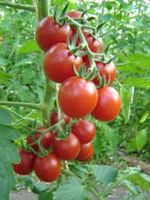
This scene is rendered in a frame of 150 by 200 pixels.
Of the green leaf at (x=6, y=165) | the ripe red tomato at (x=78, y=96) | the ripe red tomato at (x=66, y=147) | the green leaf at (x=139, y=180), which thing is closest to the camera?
the ripe red tomato at (x=78, y=96)

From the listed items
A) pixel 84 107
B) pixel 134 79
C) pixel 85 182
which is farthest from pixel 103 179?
pixel 84 107

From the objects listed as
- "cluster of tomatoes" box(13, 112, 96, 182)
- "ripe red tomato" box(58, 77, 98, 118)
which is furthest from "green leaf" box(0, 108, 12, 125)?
"ripe red tomato" box(58, 77, 98, 118)

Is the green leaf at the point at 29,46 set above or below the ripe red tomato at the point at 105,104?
above

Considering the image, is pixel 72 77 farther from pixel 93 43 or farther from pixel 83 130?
pixel 83 130

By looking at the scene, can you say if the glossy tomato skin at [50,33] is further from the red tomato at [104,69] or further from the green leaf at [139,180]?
the green leaf at [139,180]

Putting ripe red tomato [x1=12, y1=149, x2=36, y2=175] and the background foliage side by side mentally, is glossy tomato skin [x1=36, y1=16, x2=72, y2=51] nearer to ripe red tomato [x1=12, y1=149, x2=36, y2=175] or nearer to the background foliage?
the background foliage

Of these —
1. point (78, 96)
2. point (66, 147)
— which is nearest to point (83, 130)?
point (66, 147)

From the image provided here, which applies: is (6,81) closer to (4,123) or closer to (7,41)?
(4,123)

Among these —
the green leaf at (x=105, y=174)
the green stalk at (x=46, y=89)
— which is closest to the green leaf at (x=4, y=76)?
the green stalk at (x=46, y=89)
